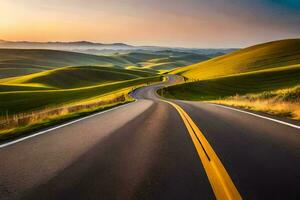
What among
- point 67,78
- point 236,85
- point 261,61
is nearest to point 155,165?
point 236,85

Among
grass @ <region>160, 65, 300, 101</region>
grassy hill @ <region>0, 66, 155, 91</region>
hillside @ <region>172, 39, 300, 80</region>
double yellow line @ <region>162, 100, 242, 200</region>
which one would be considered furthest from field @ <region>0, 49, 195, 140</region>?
hillside @ <region>172, 39, 300, 80</region>

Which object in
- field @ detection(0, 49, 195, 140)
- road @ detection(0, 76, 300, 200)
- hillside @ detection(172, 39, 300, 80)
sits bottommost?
field @ detection(0, 49, 195, 140)

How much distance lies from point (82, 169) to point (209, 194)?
87.1 inches

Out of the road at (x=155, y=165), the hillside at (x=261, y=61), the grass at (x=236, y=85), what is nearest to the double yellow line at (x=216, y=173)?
the road at (x=155, y=165)

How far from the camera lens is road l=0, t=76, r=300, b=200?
4053mm

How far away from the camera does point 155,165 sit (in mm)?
5359

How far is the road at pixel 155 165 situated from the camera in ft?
13.3

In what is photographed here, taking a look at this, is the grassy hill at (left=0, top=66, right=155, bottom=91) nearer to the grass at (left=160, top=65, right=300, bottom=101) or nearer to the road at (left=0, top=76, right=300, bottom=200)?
the grass at (left=160, top=65, right=300, bottom=101)

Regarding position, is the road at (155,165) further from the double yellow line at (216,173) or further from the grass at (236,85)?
the grass at (236,85)

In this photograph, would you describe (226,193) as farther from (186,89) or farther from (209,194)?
(186,89)

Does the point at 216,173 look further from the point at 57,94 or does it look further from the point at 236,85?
the point at 57,94

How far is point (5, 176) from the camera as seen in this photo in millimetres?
4812

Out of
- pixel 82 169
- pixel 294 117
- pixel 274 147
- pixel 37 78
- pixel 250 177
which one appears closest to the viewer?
pixel 250 177

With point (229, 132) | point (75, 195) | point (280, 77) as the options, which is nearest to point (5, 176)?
point (75, 195)
